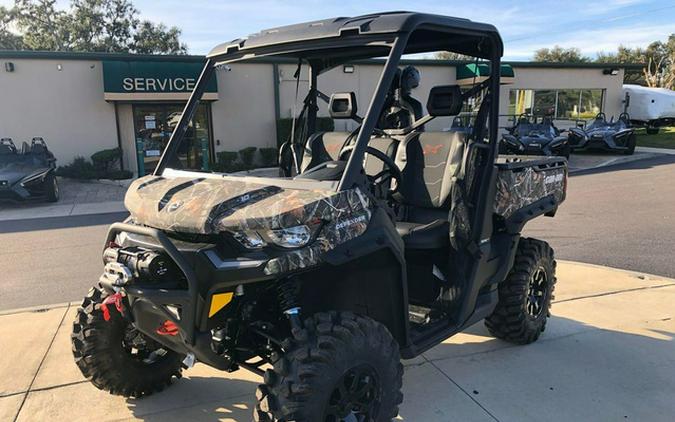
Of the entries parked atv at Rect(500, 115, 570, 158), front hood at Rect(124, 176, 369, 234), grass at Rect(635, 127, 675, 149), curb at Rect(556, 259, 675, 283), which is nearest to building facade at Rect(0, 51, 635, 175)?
parked atv at Rect(500, 115, 570, 158)

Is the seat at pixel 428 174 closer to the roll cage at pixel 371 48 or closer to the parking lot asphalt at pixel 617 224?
the roll cage at pixel 371 48

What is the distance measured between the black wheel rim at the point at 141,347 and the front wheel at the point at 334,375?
4.03ft

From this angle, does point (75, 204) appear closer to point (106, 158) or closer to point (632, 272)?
point (106, 158)

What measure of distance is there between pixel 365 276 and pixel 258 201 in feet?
2.31

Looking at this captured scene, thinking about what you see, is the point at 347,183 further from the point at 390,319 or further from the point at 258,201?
the point at 390,319

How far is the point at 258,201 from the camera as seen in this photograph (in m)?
2.39

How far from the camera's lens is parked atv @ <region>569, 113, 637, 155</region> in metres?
19.5

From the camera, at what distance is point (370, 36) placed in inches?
104

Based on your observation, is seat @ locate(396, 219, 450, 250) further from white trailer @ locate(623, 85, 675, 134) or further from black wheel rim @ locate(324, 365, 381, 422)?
white trailer @ locate(623, 85, 675, 134)

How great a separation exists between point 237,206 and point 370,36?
3.56 feet

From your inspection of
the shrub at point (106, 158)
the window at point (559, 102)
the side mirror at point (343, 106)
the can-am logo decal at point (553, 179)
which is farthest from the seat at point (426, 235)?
the window at point (559, 102)

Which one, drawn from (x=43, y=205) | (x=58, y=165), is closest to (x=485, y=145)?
(x=43, y=205)

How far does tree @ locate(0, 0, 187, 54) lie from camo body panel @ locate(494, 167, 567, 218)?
38.7 m

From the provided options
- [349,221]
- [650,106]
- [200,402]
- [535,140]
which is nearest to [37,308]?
[200,402]
